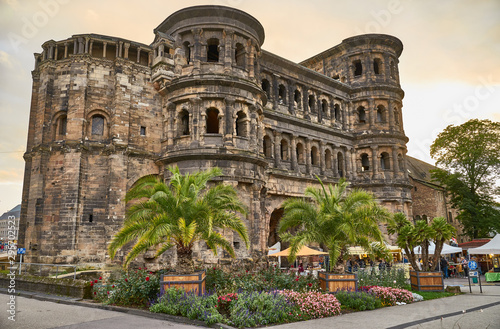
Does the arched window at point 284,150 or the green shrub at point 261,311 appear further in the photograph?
the arched window at point 284,150

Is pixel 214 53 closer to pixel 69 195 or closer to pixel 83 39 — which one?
pixel 83 39

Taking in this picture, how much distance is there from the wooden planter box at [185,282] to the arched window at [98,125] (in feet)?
43.6

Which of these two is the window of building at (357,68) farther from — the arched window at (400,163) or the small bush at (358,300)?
the small bush at (358,300)

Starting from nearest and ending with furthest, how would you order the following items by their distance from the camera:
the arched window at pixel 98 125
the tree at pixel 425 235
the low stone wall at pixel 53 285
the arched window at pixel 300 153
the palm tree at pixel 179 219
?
1. the palm tree at pixel 179 219
2. the low stone wall at pixel 53 285
3. the tree at pixel 425 235
4. the arched window at pixel 98 125
5. the arched window at pixel 300 153

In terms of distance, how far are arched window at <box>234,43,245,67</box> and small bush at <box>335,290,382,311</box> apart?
1548 cm

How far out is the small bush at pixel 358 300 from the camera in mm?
12672

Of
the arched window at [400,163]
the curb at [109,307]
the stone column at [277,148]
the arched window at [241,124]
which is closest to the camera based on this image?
the curb at [109,307]

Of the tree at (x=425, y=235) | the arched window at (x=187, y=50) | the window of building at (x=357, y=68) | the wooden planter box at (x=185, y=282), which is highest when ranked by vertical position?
the window of building at (x=357, y=68)

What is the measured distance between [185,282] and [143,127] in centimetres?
1394

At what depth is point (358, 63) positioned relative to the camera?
34.8 metres

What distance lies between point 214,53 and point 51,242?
50.4 ft

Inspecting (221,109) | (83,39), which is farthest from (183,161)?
(83,39)

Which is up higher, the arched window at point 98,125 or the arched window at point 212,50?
the arched window at point 212,50

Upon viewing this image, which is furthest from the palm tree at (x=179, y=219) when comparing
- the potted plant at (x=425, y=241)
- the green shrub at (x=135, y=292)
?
the potted plant at (x=425, y=241)
